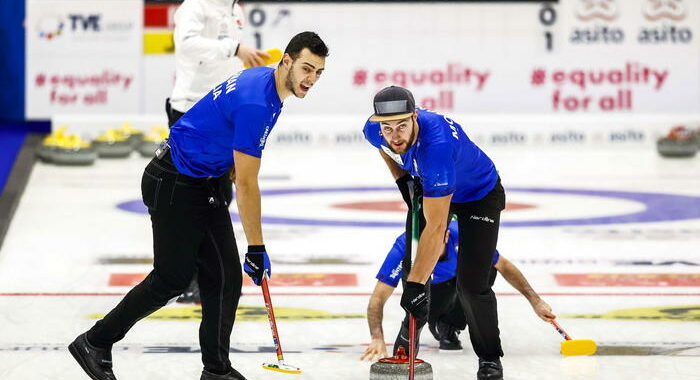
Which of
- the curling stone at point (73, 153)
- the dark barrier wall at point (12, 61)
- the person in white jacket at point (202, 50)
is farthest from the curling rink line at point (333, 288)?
the dark barrier wall at point (12, 61)

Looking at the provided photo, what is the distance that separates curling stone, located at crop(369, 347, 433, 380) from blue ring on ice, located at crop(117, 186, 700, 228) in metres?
4.72

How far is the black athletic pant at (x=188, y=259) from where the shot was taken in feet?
17.0

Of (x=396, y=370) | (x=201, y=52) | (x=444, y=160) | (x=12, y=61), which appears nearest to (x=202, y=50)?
(x=201, y=52)

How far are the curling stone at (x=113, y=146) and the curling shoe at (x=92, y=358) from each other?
28.3 ft

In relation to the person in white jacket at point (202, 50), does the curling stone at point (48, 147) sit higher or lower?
lower

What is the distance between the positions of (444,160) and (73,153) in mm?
8711

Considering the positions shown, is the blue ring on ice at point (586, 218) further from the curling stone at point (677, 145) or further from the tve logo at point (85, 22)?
the tve logo at point (85, 22)

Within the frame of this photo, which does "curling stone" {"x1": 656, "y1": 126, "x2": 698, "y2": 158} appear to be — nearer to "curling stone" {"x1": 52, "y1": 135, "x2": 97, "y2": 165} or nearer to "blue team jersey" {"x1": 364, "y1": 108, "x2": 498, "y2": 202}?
"curling stone" {"x1": 52, "y1": 135, "x2": 97, "y2": 165}

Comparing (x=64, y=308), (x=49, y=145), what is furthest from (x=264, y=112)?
(x=49, y=145)

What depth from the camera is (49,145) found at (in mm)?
13156

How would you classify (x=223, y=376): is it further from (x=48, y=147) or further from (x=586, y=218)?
(x=48, y=147)

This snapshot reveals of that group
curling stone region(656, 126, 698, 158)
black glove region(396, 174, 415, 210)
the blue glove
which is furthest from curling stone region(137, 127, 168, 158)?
the blue glove

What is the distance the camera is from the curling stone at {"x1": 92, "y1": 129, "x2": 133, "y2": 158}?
1376cm

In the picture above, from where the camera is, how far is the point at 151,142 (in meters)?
13.8
